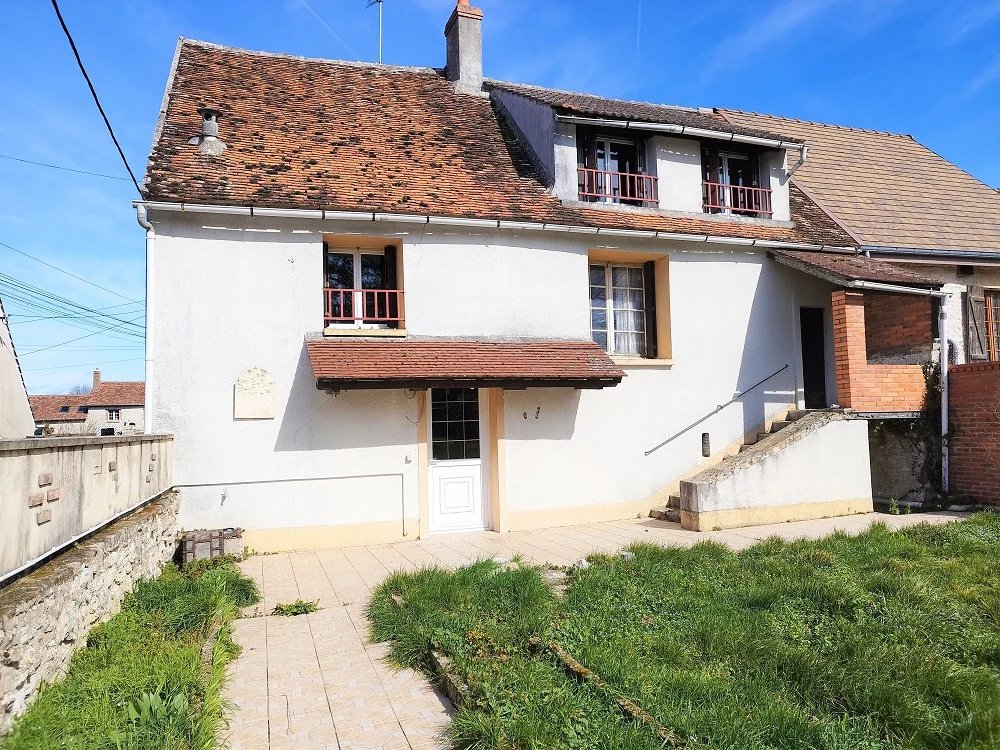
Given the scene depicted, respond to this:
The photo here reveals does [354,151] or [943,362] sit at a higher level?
[354,151]

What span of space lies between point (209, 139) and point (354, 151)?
7.27 feet

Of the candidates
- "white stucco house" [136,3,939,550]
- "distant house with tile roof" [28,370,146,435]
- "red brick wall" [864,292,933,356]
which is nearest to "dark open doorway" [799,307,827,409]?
"white stucco house" [136,3,939,550]

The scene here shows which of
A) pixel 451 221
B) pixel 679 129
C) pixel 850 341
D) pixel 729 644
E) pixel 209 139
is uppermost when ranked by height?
pixel 679 129

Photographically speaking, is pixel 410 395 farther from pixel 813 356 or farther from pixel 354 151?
pixel 813 356

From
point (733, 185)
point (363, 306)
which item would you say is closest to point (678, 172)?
point (733, 185)

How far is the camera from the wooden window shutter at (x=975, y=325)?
13055 millimetres

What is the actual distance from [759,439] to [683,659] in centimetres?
818

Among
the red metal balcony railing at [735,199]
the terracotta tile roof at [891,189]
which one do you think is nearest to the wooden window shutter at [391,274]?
the red metal balcony railing at [735,199]

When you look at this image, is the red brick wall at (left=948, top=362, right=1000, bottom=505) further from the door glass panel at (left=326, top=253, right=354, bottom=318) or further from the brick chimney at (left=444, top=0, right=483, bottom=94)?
the brick chimney at (left=444, top=0, right=483, bottom=94)

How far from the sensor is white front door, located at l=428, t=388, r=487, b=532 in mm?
10266

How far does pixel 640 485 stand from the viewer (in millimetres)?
11148

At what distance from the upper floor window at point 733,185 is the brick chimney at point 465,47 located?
5.04 meters

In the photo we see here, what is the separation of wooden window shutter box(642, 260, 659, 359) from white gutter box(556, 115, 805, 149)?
2.29m

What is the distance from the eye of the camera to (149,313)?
28.8 ft
